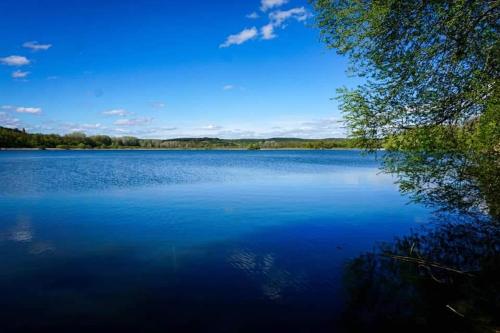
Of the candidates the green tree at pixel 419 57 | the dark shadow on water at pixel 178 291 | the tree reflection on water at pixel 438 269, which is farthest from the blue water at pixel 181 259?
the green tree at pixel 419 57

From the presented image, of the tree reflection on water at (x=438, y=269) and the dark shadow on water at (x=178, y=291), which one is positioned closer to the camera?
the dark shadow on water at (x=178, y=291)

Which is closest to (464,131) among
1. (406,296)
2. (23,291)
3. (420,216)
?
(406,296)

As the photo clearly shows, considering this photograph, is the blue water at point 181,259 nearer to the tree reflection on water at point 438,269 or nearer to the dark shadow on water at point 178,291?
the dark shadow on water at point 178,291

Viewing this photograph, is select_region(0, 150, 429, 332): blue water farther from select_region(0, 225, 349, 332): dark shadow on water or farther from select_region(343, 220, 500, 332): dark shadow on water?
select_region(343, 220, 500, 332): dark shadow on water

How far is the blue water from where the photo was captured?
732 cm

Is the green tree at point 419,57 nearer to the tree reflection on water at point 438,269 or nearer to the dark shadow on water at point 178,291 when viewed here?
the tree reflection on water at point 438,269

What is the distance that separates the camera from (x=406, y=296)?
8.30 metres

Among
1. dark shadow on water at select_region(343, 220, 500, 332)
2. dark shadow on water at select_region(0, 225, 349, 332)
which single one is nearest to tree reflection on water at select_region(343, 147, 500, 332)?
dark shadow on water at select_region(343, 220, 500, 332)

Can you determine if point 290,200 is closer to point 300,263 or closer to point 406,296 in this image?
point 300,263

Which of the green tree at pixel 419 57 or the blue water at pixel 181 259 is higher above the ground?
the green tree at pixel 419 57

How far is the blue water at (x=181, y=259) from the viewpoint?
7324 millimetres

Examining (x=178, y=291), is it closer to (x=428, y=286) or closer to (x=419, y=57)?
(x=428, y=286)

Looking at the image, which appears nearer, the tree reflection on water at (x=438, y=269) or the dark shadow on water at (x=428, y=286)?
the dark shadow on water at (x=428, y=286)

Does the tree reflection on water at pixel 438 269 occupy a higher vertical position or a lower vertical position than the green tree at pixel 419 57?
lower
